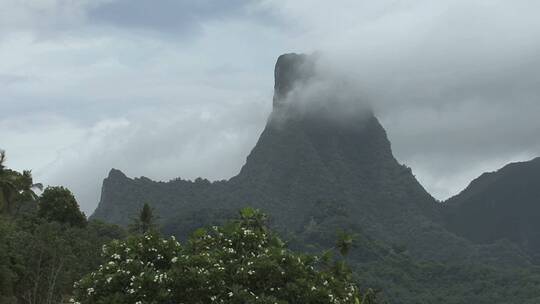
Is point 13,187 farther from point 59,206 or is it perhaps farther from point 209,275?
point 209,275

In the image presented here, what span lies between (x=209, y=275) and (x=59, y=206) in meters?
56.3

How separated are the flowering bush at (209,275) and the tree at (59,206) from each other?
52.3 metres

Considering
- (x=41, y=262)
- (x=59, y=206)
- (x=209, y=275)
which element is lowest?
(x=209, y=275)

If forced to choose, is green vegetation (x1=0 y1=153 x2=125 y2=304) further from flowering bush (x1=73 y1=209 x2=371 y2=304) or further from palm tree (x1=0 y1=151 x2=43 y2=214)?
flowering bush (x1=73 y1=209 x2=371 y2=304)

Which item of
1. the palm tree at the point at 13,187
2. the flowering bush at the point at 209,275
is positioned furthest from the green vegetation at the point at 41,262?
the flowering bush at the point at 209,275

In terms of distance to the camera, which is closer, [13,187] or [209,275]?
[209,275]

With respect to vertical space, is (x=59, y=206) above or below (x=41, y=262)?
above

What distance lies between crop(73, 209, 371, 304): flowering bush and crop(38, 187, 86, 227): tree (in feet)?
172

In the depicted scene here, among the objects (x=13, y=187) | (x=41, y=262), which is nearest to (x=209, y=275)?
(x=41, y=262)

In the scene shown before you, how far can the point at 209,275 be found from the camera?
68.8 ft

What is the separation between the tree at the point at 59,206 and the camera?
73188 millimetres

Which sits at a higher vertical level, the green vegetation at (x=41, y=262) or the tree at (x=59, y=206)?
the tree at (x=59, y=206)

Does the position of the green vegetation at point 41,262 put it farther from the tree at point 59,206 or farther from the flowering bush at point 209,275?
the flowering bush at point 209,275

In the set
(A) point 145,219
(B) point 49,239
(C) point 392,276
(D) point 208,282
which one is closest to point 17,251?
(B) point 49,239
